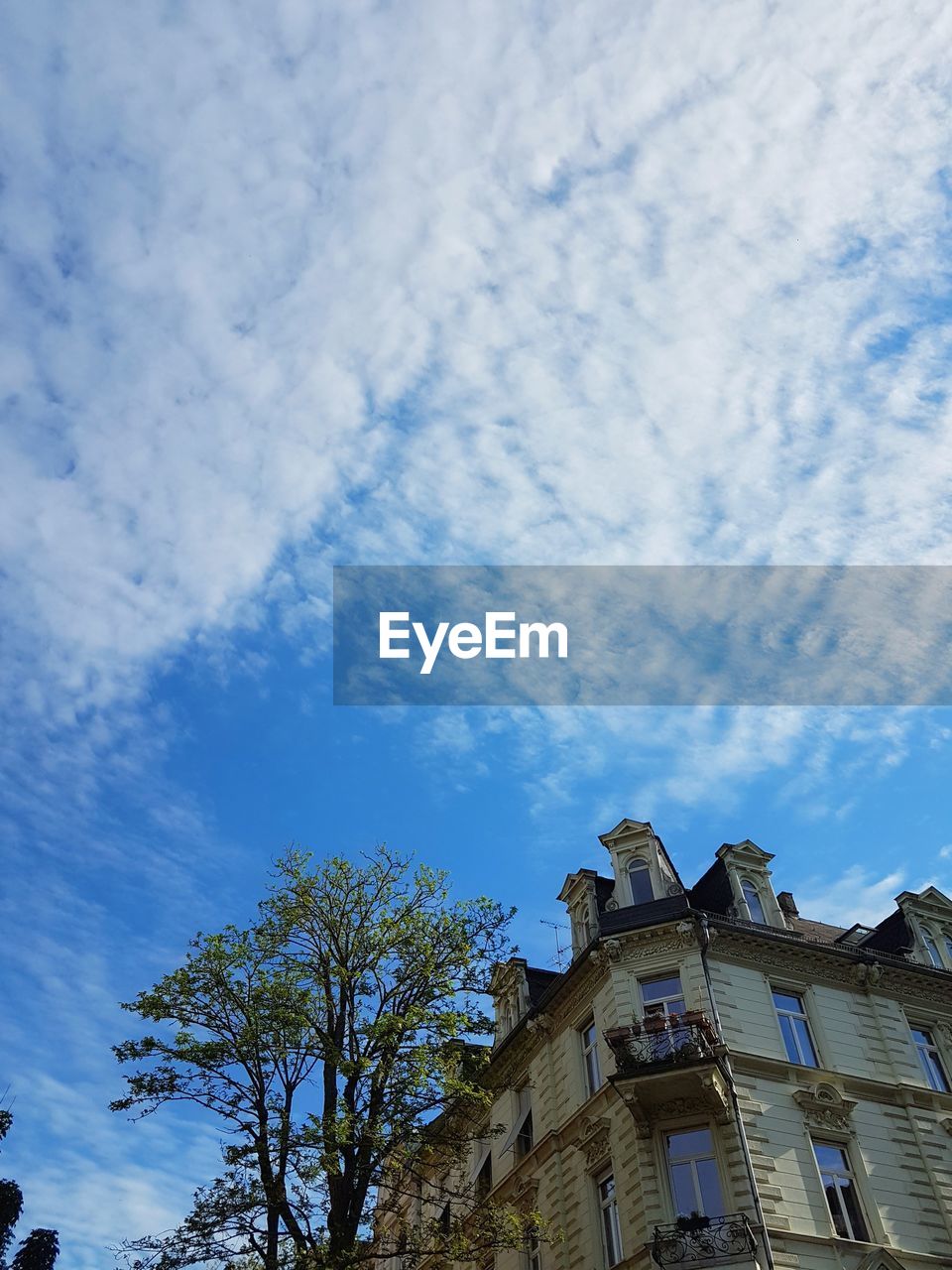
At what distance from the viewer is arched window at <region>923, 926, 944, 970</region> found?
27109 mm

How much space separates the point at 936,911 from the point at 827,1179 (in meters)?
9.88

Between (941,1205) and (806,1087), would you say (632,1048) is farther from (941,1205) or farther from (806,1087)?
(941,1205)

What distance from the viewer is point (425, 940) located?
2323cm

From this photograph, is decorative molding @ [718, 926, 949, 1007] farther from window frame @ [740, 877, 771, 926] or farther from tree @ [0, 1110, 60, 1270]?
tree @ [0, 1110, 60, 1270]

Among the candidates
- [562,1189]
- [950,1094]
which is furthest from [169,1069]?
[950,1094]

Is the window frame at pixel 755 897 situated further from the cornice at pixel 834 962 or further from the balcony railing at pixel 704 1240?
the balcony railing at pixel 704 1240

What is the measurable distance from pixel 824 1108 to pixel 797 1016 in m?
2.36

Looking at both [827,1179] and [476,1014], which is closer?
[827,1179]

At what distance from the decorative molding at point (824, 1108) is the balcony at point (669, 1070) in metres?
2.21

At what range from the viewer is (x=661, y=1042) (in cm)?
2133

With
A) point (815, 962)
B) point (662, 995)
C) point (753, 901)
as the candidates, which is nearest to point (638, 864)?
point (753, 901)

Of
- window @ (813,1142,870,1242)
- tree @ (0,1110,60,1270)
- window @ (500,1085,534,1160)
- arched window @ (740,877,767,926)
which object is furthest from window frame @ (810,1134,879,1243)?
tree @ (0,1110,60,1270)

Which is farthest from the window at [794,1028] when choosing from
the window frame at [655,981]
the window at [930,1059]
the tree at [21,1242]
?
the tree at [21,1242]

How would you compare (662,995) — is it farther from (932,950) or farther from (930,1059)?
(932,950)
